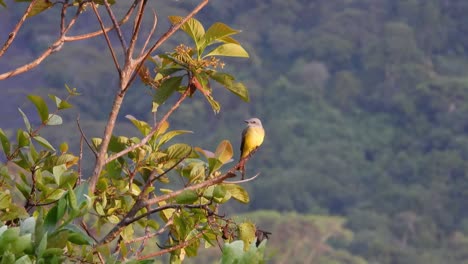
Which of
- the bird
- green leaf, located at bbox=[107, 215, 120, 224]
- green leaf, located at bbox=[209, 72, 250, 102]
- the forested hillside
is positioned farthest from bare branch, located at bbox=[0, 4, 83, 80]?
the forested hillside

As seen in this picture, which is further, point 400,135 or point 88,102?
point 400,135

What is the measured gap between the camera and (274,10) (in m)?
57.7

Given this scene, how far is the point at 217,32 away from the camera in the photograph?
2619 millimetres

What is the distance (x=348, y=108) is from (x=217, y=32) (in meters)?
51.7

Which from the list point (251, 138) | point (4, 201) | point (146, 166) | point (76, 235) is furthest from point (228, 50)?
point (251, 138)

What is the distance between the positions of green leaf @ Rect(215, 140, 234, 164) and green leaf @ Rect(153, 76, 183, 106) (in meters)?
0.17

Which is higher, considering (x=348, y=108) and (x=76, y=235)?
(x=76, y=235)

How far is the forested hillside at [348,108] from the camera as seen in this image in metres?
44.8

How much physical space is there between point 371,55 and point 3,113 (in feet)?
61.7

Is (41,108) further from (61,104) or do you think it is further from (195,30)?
(195,30)

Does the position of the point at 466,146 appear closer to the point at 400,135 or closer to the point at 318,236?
the point at 400,135

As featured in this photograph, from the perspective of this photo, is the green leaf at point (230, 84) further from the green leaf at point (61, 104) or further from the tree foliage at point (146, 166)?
the green leaf at point (61, 104)

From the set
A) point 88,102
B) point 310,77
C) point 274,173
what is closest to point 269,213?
point 274,173

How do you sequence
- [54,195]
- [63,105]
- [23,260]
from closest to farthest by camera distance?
[23,260] → [54,195] → [63,105]
